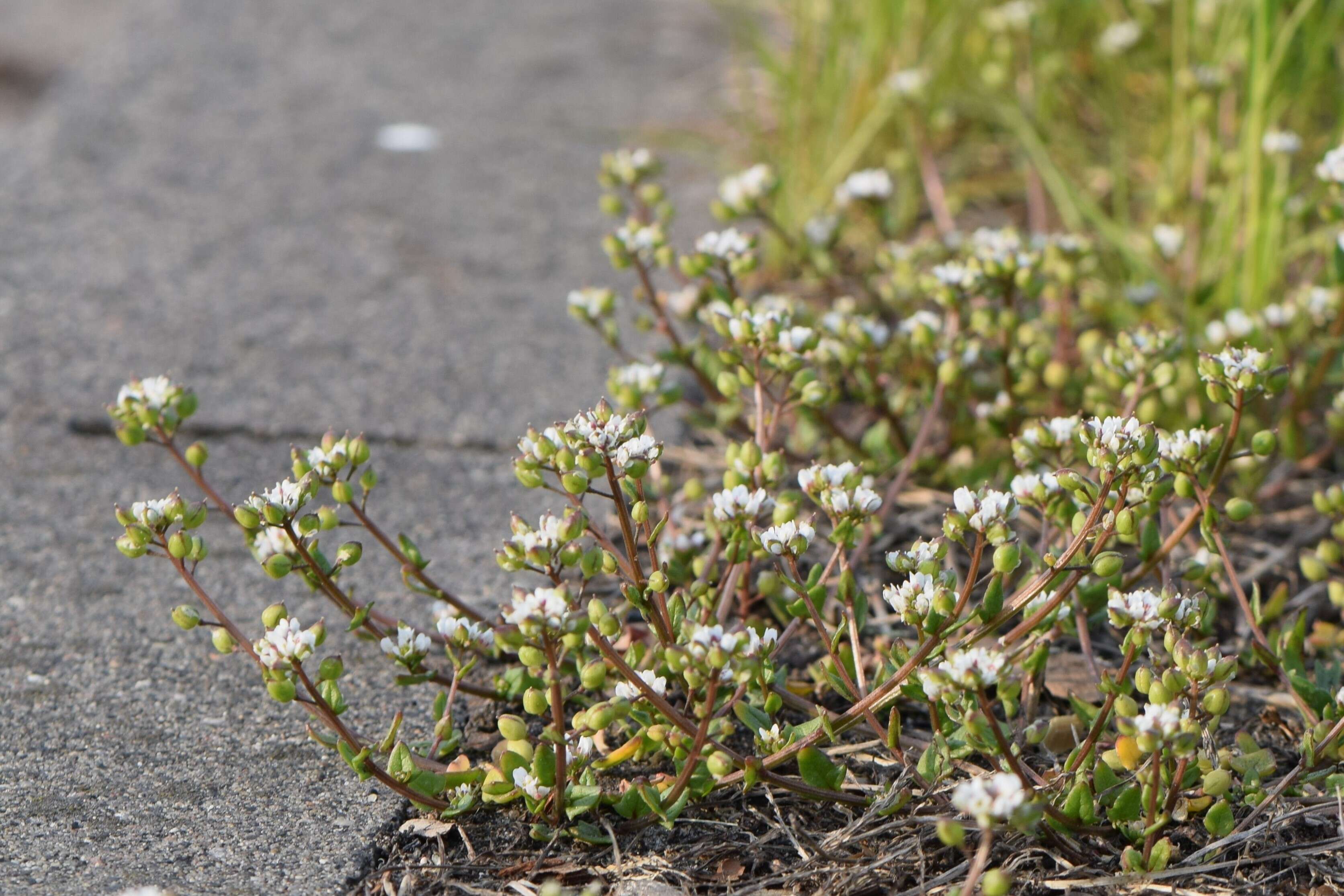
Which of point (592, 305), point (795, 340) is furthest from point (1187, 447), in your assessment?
point (592, 305)

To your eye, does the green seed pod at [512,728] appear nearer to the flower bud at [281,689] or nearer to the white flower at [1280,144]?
the flower bud at [281,689]

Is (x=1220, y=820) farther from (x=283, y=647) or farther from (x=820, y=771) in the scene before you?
(x=283, y=647)

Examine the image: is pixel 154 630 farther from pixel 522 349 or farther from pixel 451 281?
pixel 451 281

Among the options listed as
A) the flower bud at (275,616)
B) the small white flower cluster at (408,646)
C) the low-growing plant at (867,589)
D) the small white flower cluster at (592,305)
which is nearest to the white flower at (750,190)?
the low-growing plant at (867,589)

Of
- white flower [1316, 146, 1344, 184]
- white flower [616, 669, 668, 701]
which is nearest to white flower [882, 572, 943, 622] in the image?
white flower [616, 669, 668, 701]

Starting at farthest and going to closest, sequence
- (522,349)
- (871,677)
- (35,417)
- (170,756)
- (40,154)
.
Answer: (40,154) < (522,349) < (35,417) < (871,677) < (170,756)

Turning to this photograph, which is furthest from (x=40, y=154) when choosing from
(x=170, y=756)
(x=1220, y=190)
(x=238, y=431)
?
(x=1220, y=190)

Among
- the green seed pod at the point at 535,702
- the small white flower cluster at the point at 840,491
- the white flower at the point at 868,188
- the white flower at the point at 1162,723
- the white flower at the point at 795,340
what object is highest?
the white flower at the point at 795,340
